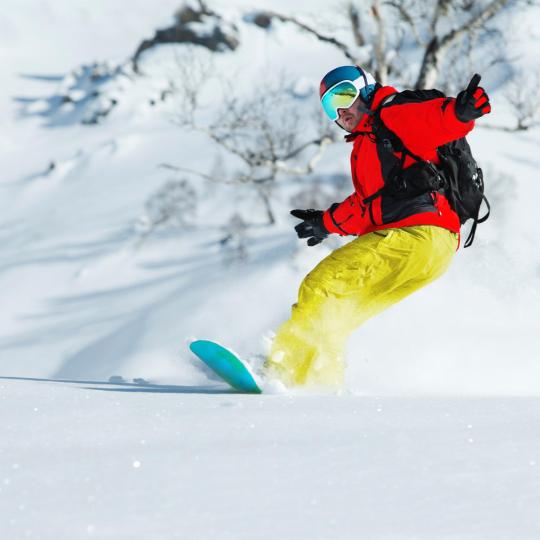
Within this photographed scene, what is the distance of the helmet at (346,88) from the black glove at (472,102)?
513 mm

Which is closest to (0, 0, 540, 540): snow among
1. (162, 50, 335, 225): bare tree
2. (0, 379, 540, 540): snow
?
(0, 379, 540, 540): snow

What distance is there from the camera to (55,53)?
30.5 m

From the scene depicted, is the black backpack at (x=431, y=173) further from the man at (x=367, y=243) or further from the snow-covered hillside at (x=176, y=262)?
the snow-covered hillside at (x=176, y=262)

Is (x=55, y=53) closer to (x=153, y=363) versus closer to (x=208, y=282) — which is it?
(x=208, y=282)

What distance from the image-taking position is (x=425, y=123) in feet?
9.22

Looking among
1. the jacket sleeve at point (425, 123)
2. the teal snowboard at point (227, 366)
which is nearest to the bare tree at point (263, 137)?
the jacket sleeve at point (425, 123)

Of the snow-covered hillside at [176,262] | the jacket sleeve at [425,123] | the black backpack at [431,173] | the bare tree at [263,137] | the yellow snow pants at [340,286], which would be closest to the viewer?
the jacket sleeve at [425,123]

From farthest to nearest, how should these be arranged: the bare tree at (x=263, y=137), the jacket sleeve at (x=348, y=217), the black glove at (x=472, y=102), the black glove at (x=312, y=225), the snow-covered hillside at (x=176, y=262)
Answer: the bare tree at (x=263, y=137)
the snow-covered hillside at (x=176, y=262)
the black glove at (x=312, y=225)
the jacket sleeve at (x=348, y=217)
the black glove at (x=472, y=102)

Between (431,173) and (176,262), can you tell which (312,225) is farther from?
(176,262)

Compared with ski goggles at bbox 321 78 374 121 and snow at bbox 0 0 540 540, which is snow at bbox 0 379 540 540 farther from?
ski goggles at bbox 321 78 374 121

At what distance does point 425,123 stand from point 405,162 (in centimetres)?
23

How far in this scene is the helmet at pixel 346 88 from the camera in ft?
9.99

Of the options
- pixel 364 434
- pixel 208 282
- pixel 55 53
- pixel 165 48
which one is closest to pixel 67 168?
pixel 165 48

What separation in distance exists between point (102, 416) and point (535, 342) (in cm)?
697
